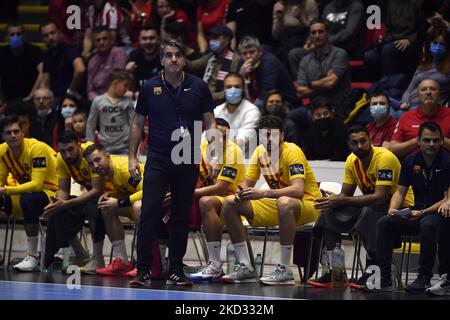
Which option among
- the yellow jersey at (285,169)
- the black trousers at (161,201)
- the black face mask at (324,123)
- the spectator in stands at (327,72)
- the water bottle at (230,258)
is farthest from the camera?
the spectator in stands at (327,72)

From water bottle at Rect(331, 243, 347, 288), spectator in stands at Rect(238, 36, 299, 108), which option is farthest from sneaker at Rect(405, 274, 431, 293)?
spectator in stands at Rect(238, 36, 299, 108)

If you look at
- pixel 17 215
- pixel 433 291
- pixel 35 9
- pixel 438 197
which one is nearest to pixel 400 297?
pixel 433 291

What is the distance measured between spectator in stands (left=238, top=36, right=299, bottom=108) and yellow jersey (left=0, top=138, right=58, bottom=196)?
2.58m

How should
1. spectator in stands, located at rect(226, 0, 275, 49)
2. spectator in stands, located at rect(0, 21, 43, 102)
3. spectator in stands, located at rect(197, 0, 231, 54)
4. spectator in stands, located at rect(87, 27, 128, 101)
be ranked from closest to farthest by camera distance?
spectator in stands, located at rect(226, 0, 275, 49)
spectator in stands, located at rect(87, 27, 128, 101)
spectator in stands, located at rect(197, 0, 231, 54)
spectator in stands, located at rect(0, 21, 43, 102)

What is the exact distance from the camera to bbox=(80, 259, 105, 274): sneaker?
11719 mm

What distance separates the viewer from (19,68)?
16.3m

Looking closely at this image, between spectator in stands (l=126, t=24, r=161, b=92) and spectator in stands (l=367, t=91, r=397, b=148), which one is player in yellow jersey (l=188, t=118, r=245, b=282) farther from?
spectator in stands (l=126, t=24, r=161, b=92)

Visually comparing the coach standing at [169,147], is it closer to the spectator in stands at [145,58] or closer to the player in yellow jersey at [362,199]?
the player in yellow jersey at [362,199]

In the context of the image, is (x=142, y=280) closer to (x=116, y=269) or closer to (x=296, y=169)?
(x=116, y=269)

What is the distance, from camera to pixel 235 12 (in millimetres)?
15180

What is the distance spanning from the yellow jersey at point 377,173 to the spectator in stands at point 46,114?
486 centimetres

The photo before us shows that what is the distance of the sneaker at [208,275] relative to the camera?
11008mm

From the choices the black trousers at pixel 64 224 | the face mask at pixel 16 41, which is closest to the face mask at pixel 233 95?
the black trousers at pixel 64 224

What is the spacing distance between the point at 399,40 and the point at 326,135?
1521 mm
